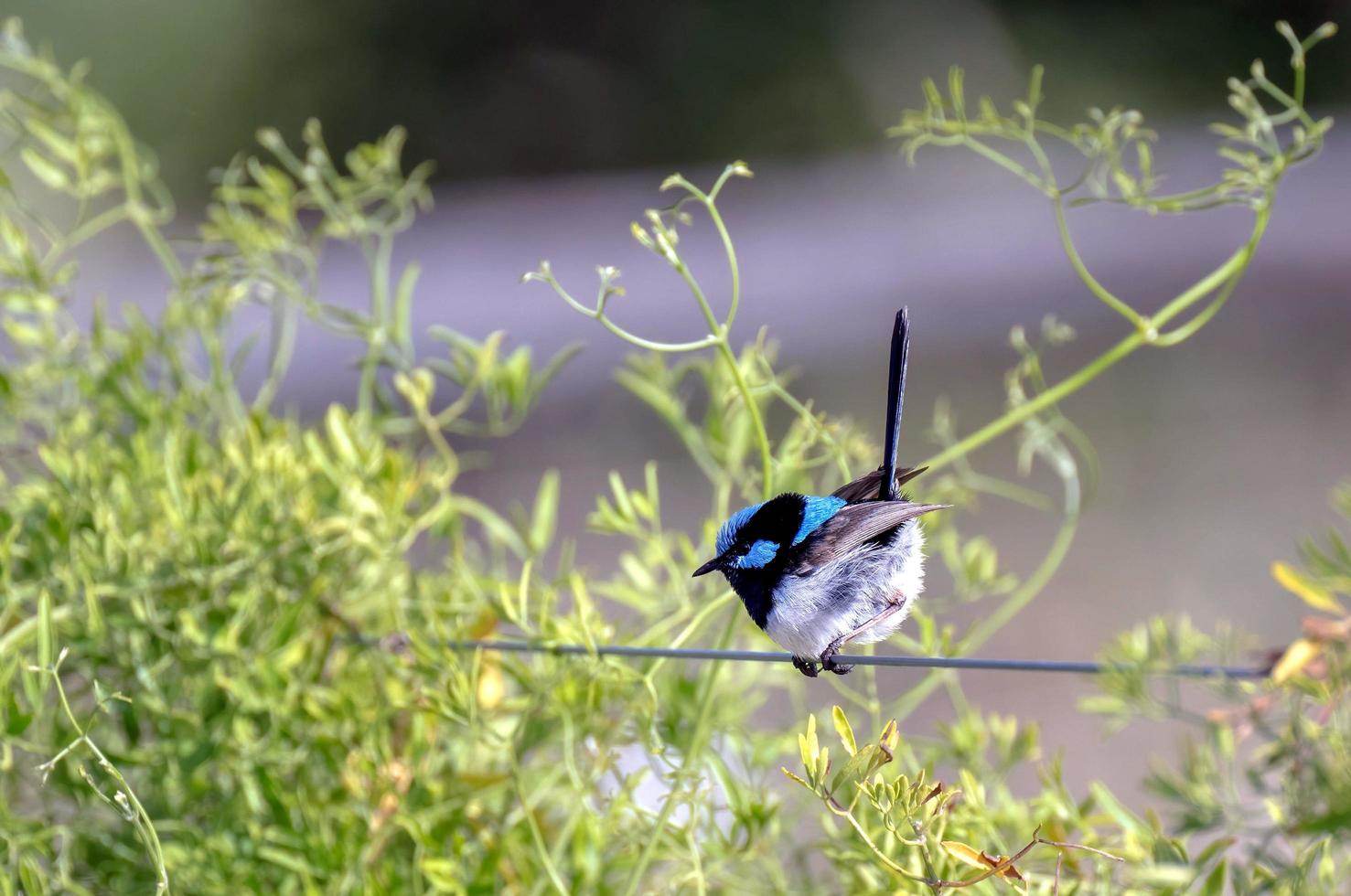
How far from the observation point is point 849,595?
2.79 ft

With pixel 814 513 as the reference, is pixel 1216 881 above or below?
below

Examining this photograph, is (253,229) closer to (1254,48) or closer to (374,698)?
(374,698)

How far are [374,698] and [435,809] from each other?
109mm

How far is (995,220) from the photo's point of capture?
13.2 feet

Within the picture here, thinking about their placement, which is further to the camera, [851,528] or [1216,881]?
[851,528]

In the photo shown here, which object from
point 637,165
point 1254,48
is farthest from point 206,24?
point 1254,48

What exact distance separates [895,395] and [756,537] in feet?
0.40

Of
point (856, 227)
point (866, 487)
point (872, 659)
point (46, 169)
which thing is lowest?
point (872, 659)

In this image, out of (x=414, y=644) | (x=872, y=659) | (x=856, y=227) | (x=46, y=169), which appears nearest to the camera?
(x=872, y=659)

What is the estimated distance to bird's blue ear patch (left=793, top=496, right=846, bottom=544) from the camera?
843mm

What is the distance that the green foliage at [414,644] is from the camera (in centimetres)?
73

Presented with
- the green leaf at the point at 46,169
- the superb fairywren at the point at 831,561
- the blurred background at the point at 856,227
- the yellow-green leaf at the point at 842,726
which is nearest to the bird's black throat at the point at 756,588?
the superb fairywren at the point at 831,561

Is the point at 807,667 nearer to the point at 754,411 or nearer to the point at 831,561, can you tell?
the point at 831,561

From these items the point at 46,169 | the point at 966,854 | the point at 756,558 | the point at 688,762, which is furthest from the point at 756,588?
the point at 46,169
